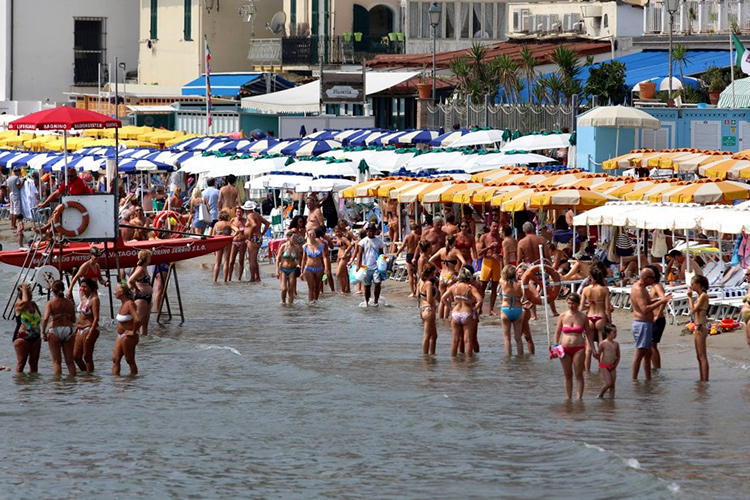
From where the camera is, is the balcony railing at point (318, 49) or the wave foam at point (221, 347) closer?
the wave foam at point (221, 347)

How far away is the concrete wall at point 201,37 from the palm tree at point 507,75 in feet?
54.8

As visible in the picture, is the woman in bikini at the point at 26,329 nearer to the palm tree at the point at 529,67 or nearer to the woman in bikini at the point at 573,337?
the woman in bikini at the point at 573,337

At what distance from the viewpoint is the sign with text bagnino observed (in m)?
41.9

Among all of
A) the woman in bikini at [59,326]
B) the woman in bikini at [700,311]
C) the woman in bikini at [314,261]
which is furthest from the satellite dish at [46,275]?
the woman in bikini at [700,311]

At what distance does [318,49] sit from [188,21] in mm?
6911

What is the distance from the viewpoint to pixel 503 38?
51469 millimetres

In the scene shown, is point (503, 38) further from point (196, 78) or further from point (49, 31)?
Answer: point (49, 31)

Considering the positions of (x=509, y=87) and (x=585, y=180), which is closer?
(x=585, y=180)

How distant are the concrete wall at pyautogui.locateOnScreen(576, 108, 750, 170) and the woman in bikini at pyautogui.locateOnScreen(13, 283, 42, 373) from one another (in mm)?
15723

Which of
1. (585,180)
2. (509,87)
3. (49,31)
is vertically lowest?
(585,180)

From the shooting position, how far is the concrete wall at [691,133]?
30359mm

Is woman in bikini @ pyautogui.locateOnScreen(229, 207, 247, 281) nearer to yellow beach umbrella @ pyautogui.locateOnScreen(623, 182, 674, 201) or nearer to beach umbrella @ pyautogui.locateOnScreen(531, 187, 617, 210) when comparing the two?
beach umbrella @ pyautogui.locateOnScreen(531, 187, 617, 210)

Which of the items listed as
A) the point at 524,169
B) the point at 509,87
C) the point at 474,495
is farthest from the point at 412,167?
the point at 474,495

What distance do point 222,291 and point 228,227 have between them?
114cm
